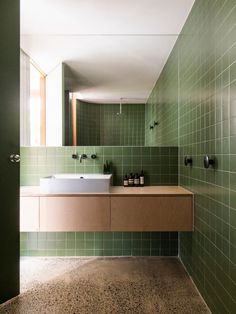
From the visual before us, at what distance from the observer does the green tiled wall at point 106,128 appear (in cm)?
240

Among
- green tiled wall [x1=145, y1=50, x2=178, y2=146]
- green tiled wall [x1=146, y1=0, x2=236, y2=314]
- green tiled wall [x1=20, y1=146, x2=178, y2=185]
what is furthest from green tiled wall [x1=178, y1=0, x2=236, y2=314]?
green tiled wall [x1=20, y1=146, x2=178, y2=185]

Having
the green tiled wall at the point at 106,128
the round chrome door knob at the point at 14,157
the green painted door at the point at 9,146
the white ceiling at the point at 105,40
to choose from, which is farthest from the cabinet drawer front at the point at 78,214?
the white ceiling at the point at 105,40

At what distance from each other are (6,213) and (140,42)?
1.96 m

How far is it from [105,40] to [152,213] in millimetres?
1717

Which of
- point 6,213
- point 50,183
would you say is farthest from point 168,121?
point 6,213

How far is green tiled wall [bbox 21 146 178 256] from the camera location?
2404mm

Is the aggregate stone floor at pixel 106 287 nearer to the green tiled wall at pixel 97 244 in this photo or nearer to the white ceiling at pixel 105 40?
the green tiled wall at pixel 97 244

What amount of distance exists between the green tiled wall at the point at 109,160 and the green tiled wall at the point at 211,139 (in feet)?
0.98

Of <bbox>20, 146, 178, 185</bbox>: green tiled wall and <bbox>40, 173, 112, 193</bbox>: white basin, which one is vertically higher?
<bbox>20, 146, 178, 185</bbox>: green tiled wall

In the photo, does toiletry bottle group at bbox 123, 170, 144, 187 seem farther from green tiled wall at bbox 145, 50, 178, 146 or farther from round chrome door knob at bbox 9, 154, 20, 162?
round chrome door knob at bbox 9, 154, 20, 162

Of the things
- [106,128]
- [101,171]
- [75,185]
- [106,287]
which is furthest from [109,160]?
[106,287]

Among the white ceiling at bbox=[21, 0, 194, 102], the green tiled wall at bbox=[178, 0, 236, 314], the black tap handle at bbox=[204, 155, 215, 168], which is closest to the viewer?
the green tiled wall at bbox=[178, 0, 236, 314]

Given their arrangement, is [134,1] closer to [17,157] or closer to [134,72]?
[134,72]

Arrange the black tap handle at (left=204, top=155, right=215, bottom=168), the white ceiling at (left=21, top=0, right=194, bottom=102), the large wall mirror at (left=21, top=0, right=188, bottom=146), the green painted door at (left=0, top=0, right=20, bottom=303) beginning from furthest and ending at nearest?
the large wall mirror at (left=21, top=0, right=188, bottom=146) < the white ceiling at (left=21, top=0, right=194, bottom=102) < the green painted door at (left=0, top=0, right=20, bottom=303) < the black tap handle at (left=204, top=155, right=215, bottom=168)
